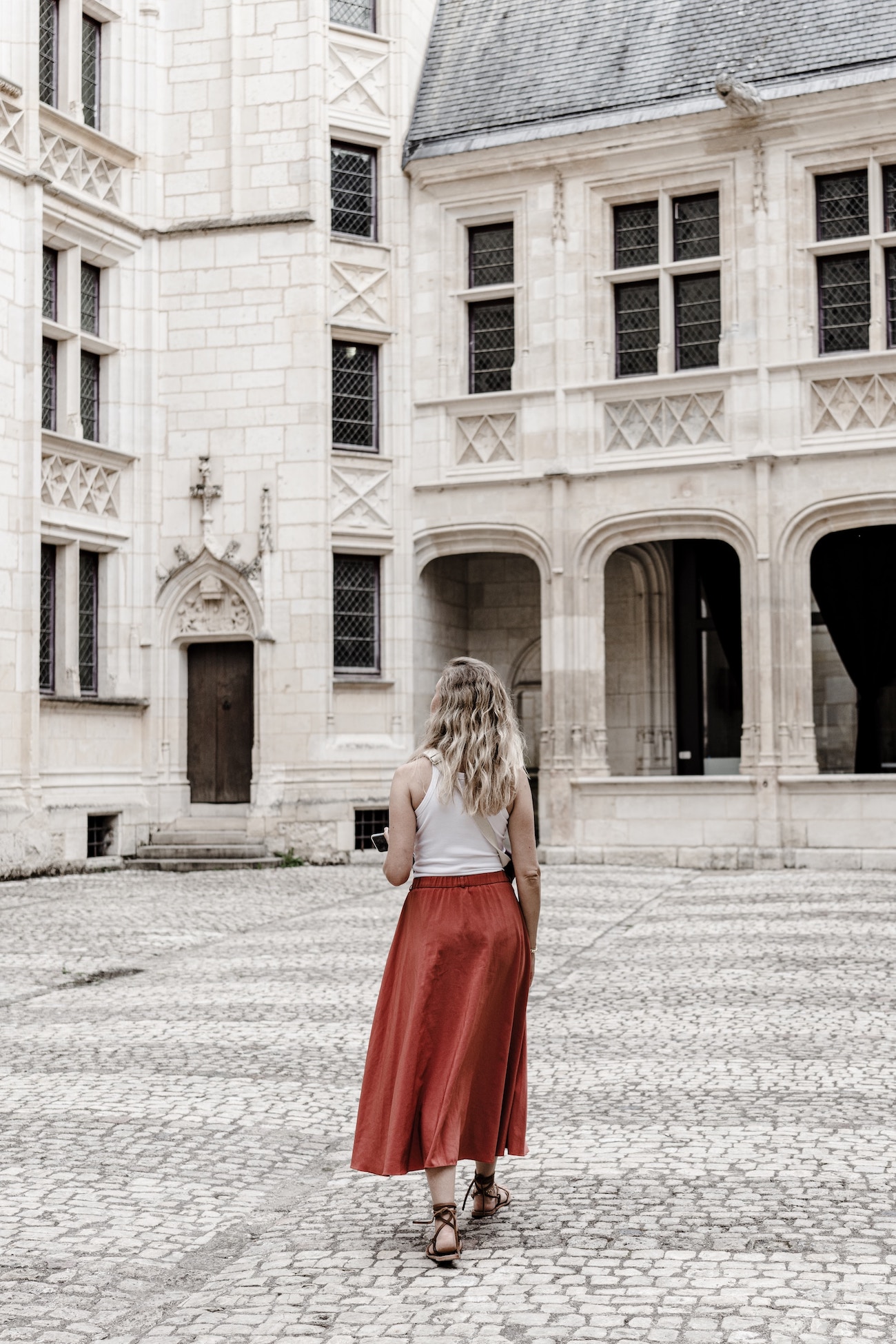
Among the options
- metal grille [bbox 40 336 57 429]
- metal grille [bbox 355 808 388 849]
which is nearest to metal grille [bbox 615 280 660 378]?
metal grille [bbox 355 808 388 849]

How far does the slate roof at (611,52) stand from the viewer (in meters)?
18.9

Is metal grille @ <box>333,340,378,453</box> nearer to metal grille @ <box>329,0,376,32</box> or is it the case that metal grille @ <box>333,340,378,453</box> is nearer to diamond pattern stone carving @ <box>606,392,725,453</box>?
diamond pattern stone carving @ <box>606,392,725,453</box>

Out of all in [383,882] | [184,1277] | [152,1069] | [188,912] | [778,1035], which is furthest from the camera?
[383,882]

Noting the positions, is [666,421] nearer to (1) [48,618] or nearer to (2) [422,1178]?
(1) [48,618]

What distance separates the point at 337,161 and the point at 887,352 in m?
7.53

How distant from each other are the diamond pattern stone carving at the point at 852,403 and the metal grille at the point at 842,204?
1850mm

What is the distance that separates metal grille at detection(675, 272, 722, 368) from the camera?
19312 mm

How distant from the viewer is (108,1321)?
142 inches

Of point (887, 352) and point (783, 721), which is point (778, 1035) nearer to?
point (783, 721)

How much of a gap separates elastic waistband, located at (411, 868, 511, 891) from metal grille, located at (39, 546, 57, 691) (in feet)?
48.0

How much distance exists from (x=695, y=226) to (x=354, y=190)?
178 inches

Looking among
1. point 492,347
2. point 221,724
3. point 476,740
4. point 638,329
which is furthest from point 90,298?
point 476,740

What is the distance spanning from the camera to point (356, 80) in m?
20.2

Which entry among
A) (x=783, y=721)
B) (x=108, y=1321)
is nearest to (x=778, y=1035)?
(x=108, y=1321)
